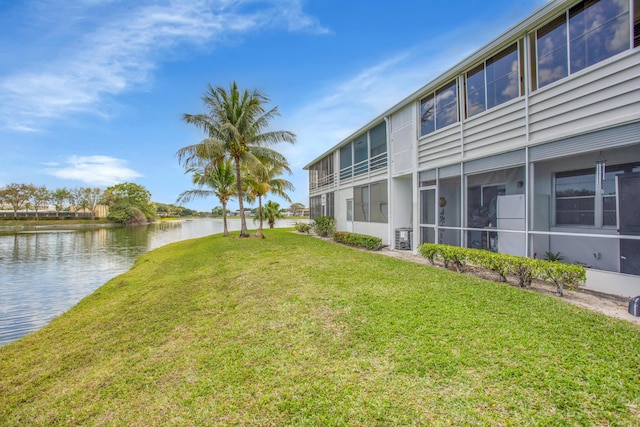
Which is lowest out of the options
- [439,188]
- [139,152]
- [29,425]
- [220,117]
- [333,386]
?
[29,425]

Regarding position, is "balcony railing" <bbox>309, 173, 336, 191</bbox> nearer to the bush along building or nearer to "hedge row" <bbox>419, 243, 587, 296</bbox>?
the bush along building

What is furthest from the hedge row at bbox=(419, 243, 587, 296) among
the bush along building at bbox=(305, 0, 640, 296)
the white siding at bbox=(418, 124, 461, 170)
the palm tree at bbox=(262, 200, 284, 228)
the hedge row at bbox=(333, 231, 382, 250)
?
the palm tree at bbox=(262, 200, 284, 228)

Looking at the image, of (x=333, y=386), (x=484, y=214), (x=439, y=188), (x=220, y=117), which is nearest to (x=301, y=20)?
(x=220, y=117)

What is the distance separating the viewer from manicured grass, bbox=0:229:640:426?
2.33 metres

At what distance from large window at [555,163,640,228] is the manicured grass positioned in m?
2.22

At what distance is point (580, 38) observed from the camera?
5156 millimetres

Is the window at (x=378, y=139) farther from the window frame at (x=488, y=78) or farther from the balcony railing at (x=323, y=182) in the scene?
the balcony railing at (x=323, y=182)

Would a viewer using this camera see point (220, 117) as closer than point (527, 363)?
No

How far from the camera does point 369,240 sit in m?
11.3

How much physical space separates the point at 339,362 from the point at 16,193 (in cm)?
7879

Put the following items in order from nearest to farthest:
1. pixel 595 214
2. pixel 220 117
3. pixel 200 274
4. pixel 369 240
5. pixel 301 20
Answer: pixel 595 214 < pixel 200 274 < pixel 369 240 < pixel 301 20 < pixel 220 117

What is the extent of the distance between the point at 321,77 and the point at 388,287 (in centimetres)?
1656

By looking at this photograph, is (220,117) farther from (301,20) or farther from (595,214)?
(595,214)

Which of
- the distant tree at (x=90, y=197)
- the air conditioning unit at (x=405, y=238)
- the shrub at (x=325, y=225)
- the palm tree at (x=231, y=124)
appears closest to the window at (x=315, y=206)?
the shrub at (x=325, y=225)
